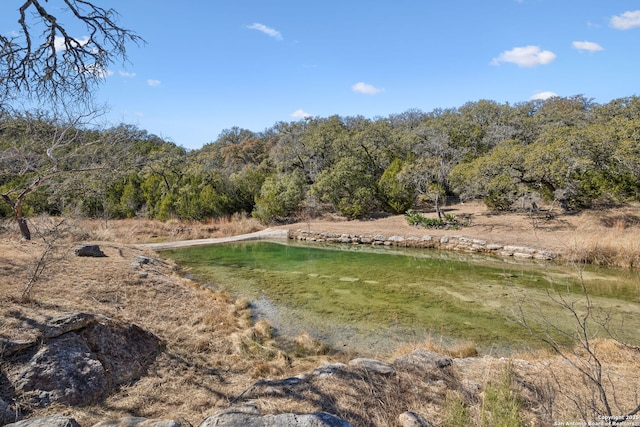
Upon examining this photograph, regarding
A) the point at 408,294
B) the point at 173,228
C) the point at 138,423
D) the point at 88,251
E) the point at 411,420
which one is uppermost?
the point at 88,251

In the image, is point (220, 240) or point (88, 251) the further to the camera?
point (220, 240)

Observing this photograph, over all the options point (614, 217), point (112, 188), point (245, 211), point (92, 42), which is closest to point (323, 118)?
point (245, 211)

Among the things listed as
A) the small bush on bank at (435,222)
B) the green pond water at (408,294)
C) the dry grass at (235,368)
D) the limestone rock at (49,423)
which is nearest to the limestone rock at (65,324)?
the dry grass at (235,368)

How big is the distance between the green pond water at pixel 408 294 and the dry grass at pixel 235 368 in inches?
31.0

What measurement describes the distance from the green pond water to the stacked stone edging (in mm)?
677

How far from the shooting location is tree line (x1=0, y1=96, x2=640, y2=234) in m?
14.0

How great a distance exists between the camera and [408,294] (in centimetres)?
871

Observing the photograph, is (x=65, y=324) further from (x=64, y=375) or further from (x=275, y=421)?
(x=275, y=421)

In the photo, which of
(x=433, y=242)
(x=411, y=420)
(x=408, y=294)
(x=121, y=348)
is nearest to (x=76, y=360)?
(x=121, y=348)

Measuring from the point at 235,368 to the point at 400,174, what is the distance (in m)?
15.9

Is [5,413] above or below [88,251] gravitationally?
below

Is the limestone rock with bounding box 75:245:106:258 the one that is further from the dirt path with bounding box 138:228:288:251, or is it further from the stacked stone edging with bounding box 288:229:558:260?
the stacked stone edging with bounding box 288:229:558:260

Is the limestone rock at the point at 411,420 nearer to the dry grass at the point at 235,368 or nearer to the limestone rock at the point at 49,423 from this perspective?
the dry grass at the point at 235,368

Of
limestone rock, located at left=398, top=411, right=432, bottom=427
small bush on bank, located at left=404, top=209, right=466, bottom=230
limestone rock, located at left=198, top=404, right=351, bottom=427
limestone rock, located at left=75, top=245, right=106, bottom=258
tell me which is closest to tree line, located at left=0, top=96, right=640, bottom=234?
small bush on bank, located at left=404, top=209, right=466, bottom=230
